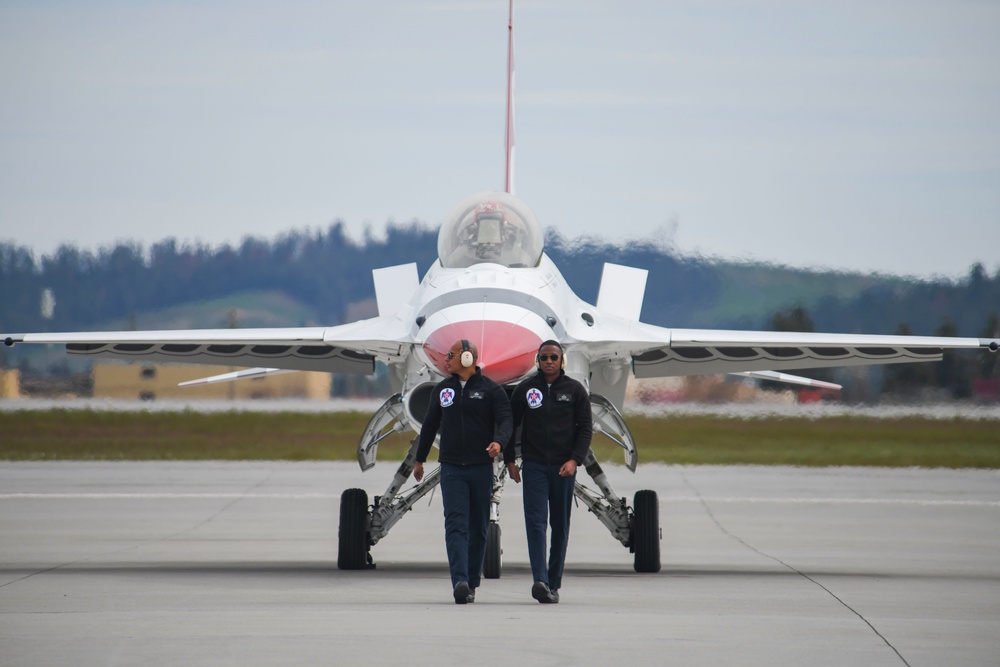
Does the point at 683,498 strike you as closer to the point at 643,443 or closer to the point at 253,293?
the point at 643,443

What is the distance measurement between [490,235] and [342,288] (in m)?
27.2

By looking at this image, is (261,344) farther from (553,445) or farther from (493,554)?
(553,445)

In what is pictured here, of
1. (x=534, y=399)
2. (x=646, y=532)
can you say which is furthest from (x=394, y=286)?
(x=534, y=399)

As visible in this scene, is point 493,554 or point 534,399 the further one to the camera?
point 493,554

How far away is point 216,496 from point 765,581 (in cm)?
1240

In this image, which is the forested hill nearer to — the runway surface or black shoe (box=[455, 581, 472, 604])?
the runway surface

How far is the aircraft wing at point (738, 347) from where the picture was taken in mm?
12938

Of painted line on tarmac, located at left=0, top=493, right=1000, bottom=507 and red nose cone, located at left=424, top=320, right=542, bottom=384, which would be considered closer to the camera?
red nose cone, located at left=424, top=320, right=542, bottom=384

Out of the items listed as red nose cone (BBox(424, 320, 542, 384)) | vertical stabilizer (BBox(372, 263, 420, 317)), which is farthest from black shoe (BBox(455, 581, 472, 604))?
vertical stabilizer (BBox(372, 263, 420, 317))

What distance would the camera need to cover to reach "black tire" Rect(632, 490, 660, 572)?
1282cm

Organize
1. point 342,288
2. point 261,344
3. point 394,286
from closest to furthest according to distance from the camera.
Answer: point 261,344, point 394,286, point 342,288

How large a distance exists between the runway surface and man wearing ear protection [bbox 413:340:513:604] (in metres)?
0.49

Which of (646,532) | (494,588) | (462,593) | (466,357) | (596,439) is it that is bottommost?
(596,439)

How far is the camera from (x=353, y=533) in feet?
41.4
